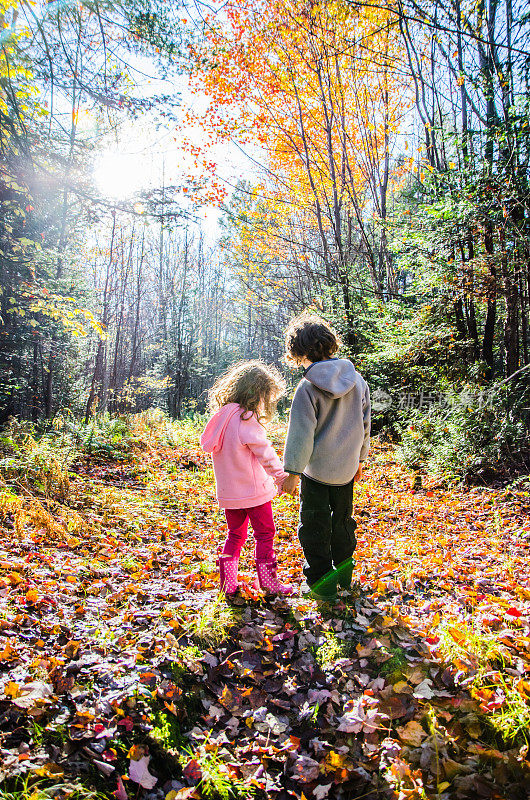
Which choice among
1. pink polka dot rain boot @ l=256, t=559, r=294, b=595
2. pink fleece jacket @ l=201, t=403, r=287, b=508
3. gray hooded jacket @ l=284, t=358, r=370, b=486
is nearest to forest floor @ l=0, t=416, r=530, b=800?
pink polka dot rain boot @ l=256, t=559, r=294, b=595

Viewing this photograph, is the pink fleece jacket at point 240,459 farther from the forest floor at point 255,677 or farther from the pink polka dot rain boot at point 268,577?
the forest floor at point 255,677

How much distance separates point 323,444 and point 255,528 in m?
0.81

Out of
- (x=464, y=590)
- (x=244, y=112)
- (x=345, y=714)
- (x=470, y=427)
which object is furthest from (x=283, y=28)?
(x=345, y=714)

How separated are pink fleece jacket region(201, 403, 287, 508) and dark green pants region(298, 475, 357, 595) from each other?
0.30 meters

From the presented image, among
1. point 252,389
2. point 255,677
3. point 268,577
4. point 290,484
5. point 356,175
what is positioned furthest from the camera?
point 356,175

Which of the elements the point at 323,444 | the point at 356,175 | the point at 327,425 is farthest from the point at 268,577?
the point at 356,175

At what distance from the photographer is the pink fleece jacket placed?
3105 mm

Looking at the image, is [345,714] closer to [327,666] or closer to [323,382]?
[327,666]

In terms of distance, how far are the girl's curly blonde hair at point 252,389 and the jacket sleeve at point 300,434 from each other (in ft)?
0.61

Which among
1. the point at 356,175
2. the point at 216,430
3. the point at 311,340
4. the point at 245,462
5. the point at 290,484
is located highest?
the point at 356,175

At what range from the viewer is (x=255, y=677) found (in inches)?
97.4

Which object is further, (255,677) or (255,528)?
(255,528)

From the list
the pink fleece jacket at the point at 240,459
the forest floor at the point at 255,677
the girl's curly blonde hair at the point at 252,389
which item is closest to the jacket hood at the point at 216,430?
the pink fleece jacket at the point at 240,459

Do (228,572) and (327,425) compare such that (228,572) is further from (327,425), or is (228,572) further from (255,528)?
(327,425)
